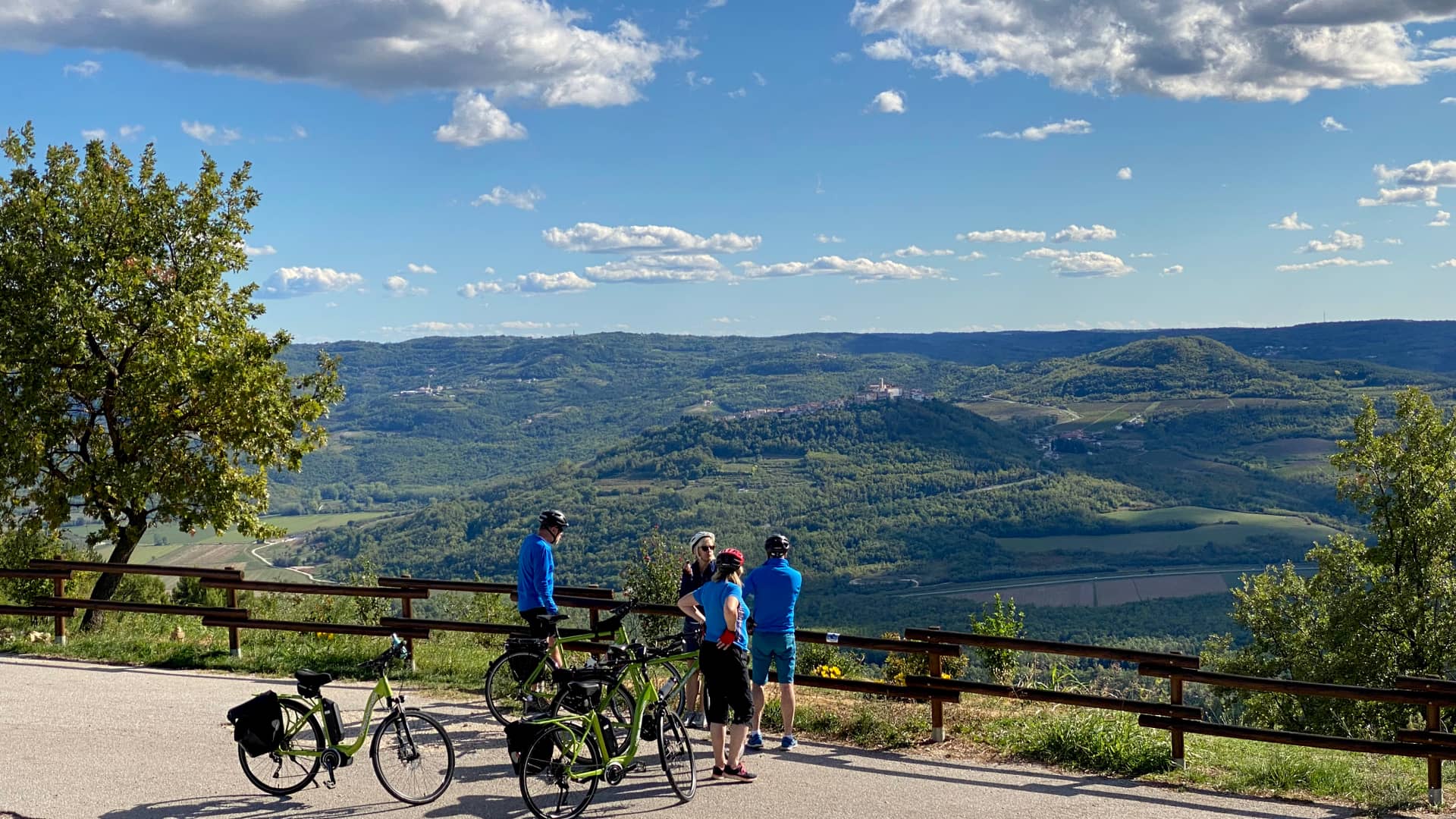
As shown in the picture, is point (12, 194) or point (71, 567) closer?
point (71, 567)

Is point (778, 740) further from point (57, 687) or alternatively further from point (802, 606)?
point (802, 606)

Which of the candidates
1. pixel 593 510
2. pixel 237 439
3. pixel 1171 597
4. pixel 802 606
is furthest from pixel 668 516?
pixel 237 439

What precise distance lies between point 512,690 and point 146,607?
5.87 meters

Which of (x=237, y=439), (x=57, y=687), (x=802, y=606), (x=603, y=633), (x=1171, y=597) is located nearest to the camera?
(x=603, y=633)

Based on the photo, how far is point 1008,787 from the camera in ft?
29.7

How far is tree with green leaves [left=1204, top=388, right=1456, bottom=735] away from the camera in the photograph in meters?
29.5

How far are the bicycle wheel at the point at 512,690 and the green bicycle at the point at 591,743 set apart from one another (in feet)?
4.53

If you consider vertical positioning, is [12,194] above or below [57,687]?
above

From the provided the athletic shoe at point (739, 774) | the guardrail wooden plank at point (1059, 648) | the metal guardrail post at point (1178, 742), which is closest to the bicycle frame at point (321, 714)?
the athletic shoe at point (739, 774)

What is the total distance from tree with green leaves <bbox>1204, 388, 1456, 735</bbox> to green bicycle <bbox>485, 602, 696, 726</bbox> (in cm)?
2209

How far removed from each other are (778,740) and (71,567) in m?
9.80

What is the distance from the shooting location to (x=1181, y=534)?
171m

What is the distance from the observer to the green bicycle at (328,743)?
8.42 m

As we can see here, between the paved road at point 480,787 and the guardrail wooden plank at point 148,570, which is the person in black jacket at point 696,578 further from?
the guardrail wooden plank at point 148,570
